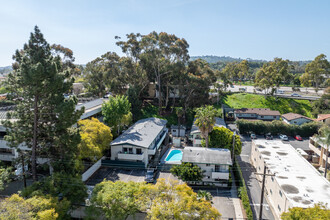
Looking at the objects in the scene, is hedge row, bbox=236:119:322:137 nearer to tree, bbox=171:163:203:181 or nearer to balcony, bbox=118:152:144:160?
tree, bbox=171:163:203:181

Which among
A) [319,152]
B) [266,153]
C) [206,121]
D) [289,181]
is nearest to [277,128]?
[319,152]

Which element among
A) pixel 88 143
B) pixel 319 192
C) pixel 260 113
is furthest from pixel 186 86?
pixel 319 192

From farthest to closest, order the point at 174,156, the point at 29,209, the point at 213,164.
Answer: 1. the point at 174,156
2. the point at 213,164
3. the point at 29,209

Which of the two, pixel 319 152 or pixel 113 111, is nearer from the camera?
pixel 319 152

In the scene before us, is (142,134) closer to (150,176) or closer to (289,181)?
(150,176)

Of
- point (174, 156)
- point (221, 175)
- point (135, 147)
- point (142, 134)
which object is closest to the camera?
point (221, 175)

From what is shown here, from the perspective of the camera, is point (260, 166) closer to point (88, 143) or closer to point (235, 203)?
point (235, 203)
